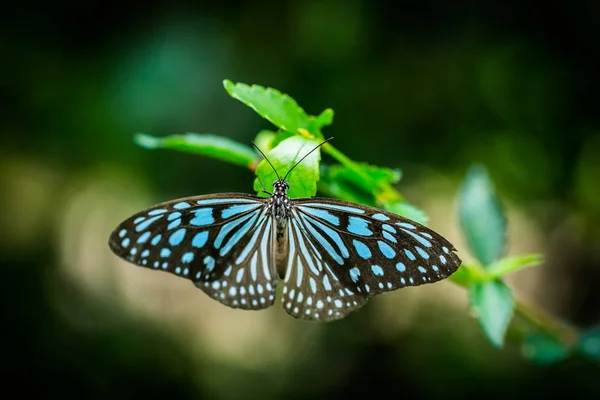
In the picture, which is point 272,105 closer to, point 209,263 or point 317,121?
point 317,121

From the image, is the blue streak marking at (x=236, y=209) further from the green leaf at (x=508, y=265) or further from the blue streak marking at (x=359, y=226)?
the green leaf at (x=508, y=265)

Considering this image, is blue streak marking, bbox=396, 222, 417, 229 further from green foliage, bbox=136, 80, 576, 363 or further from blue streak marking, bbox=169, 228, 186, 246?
blue streak marking, bbox=169, 228, 186, 246

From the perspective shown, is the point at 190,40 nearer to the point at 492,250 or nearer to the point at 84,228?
the point at 84,228

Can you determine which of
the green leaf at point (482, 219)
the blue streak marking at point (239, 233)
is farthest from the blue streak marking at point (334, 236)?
the green leaf at point (482, 219)

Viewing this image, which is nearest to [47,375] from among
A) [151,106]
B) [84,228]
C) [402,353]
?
[84,228]

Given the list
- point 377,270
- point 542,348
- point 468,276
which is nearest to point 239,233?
point 377,270

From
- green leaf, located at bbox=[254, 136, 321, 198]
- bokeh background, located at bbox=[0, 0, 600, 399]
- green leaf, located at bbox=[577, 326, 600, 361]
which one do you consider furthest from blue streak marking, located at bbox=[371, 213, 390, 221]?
bokeh background, located at bbox=[0, 0, 600, 399]
